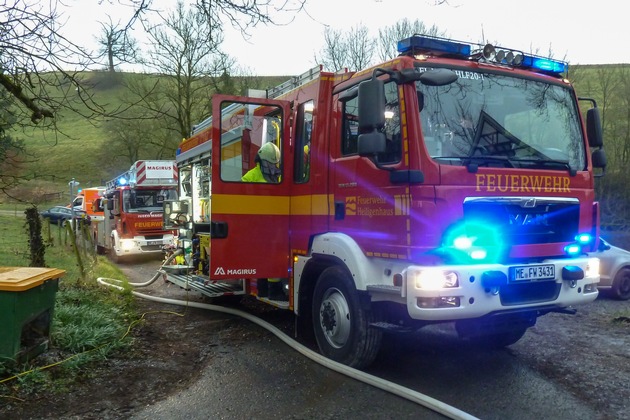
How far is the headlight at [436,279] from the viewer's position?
4.15 m

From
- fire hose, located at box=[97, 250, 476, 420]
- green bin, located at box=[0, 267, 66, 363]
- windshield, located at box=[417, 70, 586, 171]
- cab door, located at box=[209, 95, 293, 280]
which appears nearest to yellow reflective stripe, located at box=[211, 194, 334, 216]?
cab door, located at box=[209, 95, 293, 280]

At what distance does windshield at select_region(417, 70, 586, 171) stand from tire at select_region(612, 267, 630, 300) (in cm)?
525

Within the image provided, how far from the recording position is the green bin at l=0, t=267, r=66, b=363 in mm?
4426

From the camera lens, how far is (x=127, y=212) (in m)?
16.2

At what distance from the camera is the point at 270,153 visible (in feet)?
20.8

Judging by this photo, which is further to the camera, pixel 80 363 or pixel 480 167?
pixel 80 363

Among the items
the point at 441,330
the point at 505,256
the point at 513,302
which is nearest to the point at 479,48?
the point at 505,256

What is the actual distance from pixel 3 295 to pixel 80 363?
40.8 inches

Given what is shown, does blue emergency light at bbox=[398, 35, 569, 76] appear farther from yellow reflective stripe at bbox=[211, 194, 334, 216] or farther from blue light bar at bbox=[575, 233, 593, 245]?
yellow reflective stripe at bbox=[211, 194, 334, 216]

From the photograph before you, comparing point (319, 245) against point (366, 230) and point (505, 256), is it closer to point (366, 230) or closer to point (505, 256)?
point (366, 230)

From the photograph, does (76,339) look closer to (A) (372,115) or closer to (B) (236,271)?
(B) (236,271)

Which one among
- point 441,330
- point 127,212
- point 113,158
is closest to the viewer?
point 441,330

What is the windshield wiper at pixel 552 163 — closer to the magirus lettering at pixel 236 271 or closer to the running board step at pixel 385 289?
the running board step at pixel 385 289

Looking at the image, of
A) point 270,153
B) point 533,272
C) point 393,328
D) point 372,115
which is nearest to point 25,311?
point 270,153
